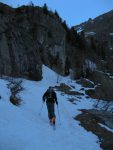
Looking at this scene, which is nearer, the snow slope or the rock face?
the snow slope

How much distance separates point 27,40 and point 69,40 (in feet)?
60.7

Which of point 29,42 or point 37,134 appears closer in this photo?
point 37,134

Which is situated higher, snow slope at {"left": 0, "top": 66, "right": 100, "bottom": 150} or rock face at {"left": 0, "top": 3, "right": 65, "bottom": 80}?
rock face at {"left": 0, "top": 3, "right": 65, "bottom": 80}

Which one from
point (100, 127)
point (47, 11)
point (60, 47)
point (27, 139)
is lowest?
point (100, 127)

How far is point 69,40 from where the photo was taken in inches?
2375

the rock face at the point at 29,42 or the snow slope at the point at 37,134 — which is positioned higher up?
the rock face at the point at 29,42

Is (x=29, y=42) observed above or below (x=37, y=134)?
above

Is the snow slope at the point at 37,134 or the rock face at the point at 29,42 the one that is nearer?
the snow slope at the point at 37,134

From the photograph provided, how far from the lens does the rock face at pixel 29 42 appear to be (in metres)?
38.7

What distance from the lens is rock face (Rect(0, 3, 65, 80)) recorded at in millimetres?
38688

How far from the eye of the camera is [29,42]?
43250 millimetres

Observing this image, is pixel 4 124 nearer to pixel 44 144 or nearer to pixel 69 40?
pixel 44 144

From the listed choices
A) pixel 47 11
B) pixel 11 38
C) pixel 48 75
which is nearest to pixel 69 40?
pixel 47 11

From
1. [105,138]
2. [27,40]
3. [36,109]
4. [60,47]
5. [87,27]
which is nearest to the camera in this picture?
[105,138]
